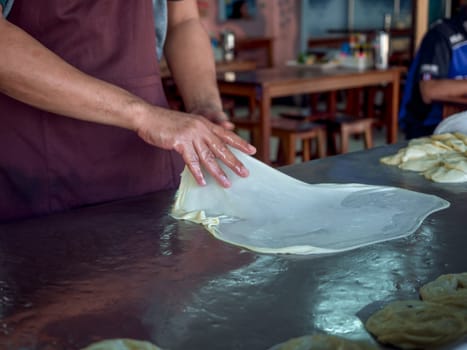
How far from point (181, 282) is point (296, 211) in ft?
1.54

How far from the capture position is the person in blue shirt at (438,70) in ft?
10.7

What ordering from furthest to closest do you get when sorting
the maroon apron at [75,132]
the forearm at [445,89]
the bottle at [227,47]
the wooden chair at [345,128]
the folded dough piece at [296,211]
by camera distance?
the bottle at [227,47] → the wooden chair at [345,128] → the forearm at [445,89] → the maroon apron at [75,132] → the folded dough piece at [296,211]

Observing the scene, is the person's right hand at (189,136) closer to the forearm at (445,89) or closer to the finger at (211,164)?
the finger at (211,164)

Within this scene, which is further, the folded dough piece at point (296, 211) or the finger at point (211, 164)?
the finger at point (211, 164)

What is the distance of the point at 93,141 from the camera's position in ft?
5.60

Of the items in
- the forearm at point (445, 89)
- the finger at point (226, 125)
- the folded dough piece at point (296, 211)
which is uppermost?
the finger at point (226, 125)

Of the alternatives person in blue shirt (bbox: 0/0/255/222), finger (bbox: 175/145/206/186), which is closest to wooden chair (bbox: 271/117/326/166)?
person in blue shirt (bbox: 0/0/255/222)

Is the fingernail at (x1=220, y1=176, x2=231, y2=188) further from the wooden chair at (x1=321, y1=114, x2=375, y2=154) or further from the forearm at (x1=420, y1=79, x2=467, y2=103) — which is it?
the wooden chair at (x1=321, y1=114, x2=375, y2=154)

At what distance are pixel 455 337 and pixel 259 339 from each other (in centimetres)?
26

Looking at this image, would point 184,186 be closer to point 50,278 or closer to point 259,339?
point 50,278

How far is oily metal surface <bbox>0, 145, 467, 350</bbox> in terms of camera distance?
92 cm

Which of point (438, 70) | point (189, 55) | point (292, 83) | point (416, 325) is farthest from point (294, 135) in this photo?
point (416, 325)

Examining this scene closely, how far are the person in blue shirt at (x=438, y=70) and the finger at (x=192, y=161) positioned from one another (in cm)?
208

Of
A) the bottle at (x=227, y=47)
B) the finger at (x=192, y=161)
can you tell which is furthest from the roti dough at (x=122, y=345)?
the bottle at (x=227, y=47)
